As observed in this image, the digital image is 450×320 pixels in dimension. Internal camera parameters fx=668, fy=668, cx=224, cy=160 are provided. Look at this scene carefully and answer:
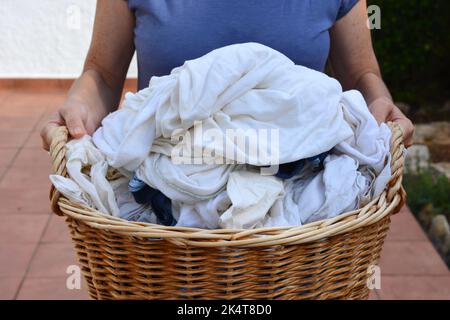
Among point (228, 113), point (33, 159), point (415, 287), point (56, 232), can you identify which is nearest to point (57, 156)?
point (228, 113)

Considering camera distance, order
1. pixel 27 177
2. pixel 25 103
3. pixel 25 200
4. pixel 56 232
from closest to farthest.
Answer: pixel 56 232 < pixel 25 200 < pixel 27 177 < pixel 25 103

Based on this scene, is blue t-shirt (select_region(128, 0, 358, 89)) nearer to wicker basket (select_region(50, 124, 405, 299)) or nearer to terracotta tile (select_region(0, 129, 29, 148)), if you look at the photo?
wicker basket (select_region(50, 124, 405, 299))

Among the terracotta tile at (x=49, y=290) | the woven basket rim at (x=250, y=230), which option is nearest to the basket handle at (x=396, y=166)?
the woven basket rim at (x=250, y=230)

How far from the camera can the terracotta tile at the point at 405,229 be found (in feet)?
9.77

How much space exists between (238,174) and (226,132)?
68 millimetres

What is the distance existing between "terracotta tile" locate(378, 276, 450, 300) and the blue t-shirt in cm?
150

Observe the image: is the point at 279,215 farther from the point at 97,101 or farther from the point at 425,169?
the point at 425,169

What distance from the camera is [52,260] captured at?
110 inches

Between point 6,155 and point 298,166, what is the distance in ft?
10.3

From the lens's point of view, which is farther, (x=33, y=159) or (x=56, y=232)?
(x=33, y=159)

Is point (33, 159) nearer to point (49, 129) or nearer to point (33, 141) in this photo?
point (33, 141)

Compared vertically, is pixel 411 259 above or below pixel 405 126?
below

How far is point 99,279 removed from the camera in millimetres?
1080
